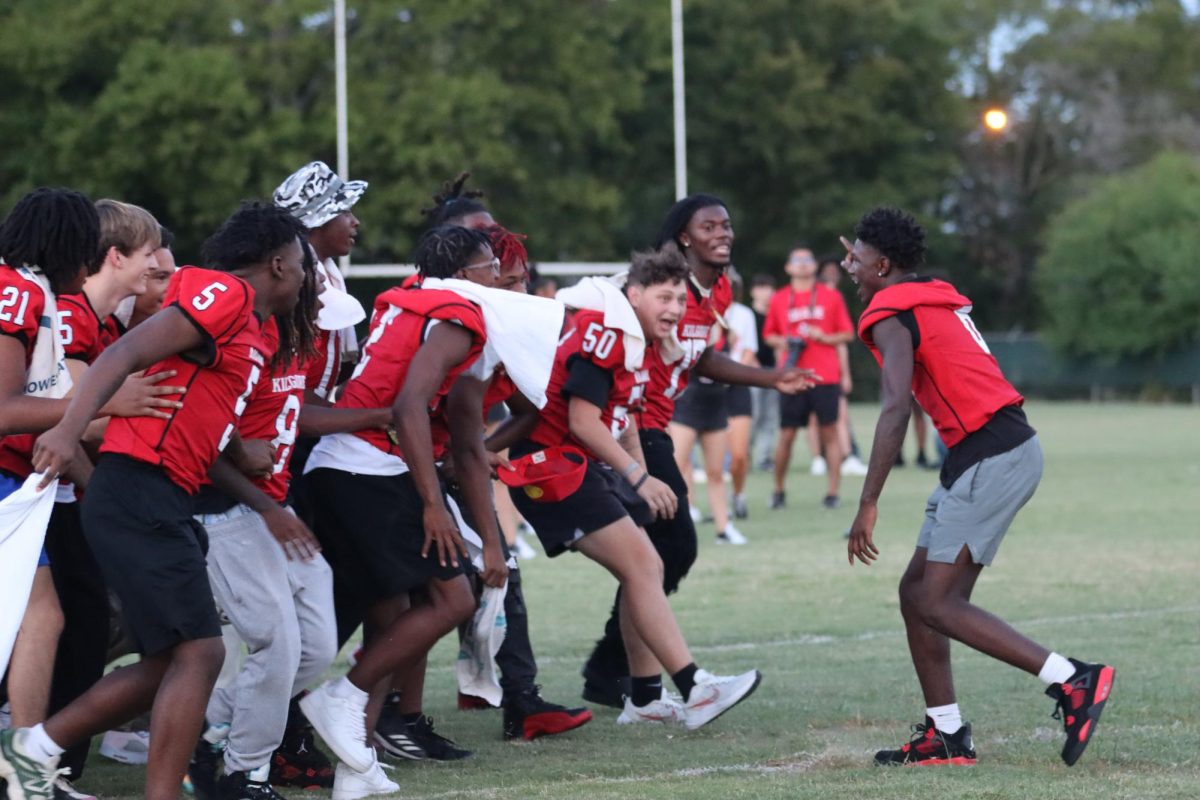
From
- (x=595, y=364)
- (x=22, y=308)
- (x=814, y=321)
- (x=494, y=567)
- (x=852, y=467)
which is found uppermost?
(x=22, y=308)

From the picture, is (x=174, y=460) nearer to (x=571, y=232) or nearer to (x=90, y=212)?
(x=90, y=212)

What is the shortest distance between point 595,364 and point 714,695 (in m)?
1.34

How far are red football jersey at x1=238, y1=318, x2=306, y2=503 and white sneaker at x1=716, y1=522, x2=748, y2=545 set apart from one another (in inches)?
304

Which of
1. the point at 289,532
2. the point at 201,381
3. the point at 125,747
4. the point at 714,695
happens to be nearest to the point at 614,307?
the point at 714,695

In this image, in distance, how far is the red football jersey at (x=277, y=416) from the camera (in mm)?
5762

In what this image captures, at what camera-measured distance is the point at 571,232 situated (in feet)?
143

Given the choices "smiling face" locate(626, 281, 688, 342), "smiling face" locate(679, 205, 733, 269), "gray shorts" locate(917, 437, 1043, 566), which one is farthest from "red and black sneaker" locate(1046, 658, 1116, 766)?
"smiling face" locate(679, 205, 733, 269)

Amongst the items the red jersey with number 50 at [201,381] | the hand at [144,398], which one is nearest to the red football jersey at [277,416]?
the red jersey with number 50 at [201,381]

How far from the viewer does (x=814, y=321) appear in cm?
1669

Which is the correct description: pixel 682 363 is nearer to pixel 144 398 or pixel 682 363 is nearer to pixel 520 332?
pixel 520 332

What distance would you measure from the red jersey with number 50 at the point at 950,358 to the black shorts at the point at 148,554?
244 cm

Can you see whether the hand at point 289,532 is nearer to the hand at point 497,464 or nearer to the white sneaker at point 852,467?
the hand at point 497,464

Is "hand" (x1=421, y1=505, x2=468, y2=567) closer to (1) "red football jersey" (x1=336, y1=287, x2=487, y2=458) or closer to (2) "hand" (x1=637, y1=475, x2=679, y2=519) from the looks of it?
(1) "red football jersey" (x1=336, y1=287, x2=487, y2=458)

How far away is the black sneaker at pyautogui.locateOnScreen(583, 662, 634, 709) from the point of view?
295 inches
